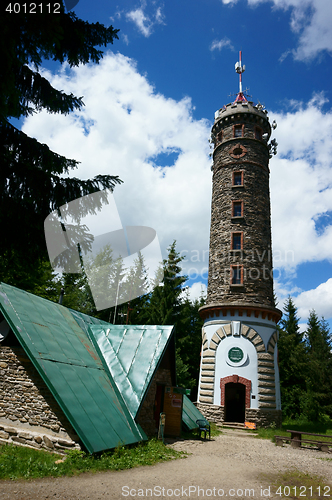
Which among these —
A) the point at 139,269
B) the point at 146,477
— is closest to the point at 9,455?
the point at 146,477

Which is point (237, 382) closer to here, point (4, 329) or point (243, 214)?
point (243, 214)

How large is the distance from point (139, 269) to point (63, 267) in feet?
101

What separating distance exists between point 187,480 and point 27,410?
178 inches

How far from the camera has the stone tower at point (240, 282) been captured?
1975 centimetres

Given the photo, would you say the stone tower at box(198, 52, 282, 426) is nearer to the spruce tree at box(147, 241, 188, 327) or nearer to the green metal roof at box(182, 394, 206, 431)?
the green metal roof at box(182, 394, 206, 431)

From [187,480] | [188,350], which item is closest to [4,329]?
[187,480]

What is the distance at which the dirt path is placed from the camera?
20.2 feet

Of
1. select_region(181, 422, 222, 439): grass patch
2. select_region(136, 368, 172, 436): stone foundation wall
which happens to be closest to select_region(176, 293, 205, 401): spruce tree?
select_region(181, 422, 222, 439): grass patch

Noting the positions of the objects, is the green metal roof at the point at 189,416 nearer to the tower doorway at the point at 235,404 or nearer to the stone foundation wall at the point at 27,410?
the tower doorway at the point at 235,404

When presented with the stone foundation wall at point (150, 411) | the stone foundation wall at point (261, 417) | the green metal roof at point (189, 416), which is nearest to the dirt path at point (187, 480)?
the stone foundation wall at point (150, 411)

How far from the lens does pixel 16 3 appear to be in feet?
18.0

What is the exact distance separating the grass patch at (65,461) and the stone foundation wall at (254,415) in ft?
35.8

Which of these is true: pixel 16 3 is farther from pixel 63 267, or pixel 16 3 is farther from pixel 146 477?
pixel 146 477

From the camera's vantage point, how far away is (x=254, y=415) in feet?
62.0
